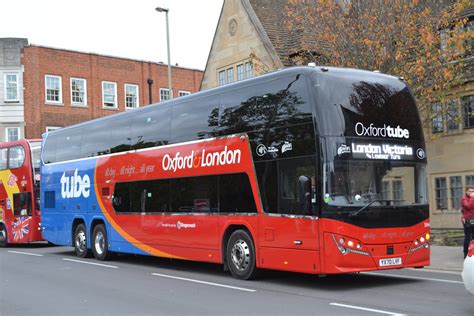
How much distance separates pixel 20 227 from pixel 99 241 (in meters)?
7.46

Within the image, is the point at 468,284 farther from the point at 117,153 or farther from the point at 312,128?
the point at 117,153

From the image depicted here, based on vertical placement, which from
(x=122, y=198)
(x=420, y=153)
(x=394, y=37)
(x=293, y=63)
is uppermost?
(x=293, y=63)

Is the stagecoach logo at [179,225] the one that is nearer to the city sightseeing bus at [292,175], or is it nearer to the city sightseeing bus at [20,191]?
the city sightseeing bus at [292,175]

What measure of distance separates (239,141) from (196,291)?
126 inches

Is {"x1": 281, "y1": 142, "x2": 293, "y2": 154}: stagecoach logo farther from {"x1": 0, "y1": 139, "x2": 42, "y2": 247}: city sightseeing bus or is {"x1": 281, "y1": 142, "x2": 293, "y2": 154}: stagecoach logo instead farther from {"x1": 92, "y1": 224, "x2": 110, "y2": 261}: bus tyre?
{"x1": 0, "y1": 139, "x2": 42, "y2": 247}: city sightseeing bus

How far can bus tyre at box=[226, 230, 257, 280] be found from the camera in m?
12.7

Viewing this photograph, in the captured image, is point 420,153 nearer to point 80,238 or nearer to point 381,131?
point 381,131

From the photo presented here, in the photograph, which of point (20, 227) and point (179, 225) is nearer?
point (179, 225)

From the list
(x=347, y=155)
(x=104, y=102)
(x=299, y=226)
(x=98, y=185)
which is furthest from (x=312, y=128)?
(x=104, y=102)

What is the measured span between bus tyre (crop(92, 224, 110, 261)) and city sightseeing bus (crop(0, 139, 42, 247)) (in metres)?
6.20

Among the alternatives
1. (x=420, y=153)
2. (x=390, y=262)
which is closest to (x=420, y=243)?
(x=390, y=262)

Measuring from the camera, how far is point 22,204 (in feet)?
79.8

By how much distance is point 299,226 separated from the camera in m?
11.5

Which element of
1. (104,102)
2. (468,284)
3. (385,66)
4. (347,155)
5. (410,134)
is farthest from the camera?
(104,102)
